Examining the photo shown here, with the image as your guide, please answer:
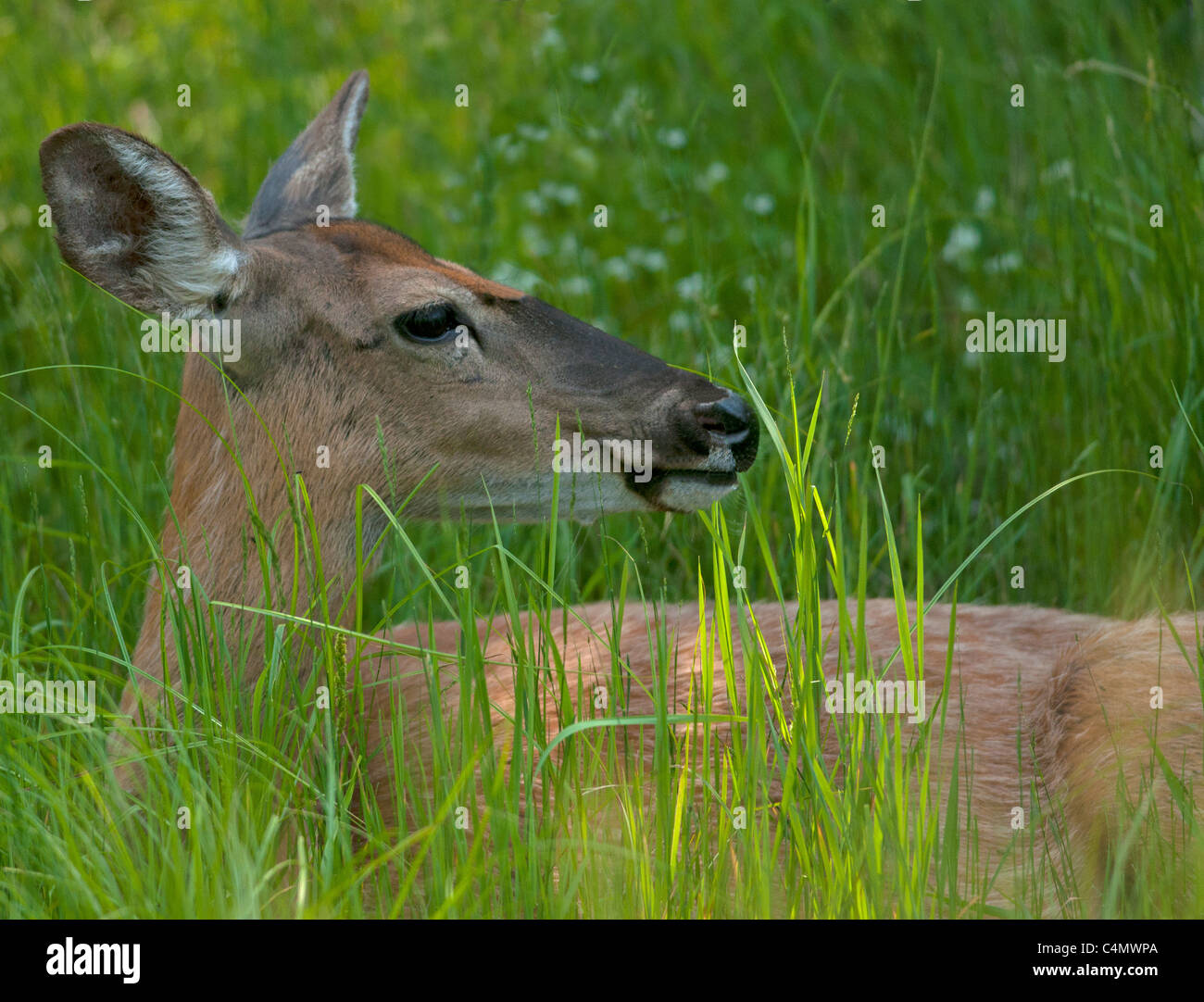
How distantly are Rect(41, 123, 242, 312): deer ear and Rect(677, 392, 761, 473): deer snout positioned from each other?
3.65 feet

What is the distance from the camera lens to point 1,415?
573cm

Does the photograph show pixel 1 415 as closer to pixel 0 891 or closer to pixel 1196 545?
pixel 0 891

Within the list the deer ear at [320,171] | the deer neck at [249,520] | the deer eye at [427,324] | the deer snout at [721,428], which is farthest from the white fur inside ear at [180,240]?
the deer snout at [721,428]

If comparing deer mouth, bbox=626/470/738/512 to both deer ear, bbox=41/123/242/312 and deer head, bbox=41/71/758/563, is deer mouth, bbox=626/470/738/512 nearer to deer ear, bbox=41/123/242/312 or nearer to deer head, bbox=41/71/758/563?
deer head, bbox=41/71/758/563

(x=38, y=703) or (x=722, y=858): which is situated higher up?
(x=38, y=703)

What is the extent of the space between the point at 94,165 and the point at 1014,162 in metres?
3.88

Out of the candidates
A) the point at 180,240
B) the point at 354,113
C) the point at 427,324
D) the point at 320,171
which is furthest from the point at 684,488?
the point at 354,113

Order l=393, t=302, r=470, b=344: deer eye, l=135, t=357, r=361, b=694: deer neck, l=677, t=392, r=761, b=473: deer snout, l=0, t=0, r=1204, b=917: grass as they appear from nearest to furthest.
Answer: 1. l=0, t=0, r=1204, b=917: grass
2. l=135, t=357, r=361, b=694: deer neck
3. l=677, t=392, r=761, b=473: deer snout
4. l=393, t=302, r=470, b=344: deer eye

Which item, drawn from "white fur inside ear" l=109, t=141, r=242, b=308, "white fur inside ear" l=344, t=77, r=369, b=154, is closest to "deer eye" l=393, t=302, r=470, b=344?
"white fur inside ear" l=109, t=141, r=242, b=308

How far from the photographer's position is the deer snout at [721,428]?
11.7 ft

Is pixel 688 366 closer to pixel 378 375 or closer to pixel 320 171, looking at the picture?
pixel 320 171

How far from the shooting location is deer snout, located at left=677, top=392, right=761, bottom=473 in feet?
11.7
